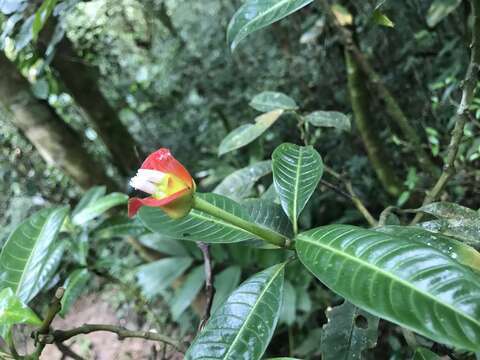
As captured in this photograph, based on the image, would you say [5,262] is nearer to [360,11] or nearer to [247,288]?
[247,288]

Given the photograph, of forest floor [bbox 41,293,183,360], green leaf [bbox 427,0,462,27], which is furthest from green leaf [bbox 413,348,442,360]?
forest floor [bbox 41,293,183,360]

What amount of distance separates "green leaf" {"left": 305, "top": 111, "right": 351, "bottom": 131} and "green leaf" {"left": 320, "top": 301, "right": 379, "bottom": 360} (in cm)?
41

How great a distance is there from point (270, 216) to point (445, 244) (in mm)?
188

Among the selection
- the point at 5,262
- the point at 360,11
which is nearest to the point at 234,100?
the point at 360,11

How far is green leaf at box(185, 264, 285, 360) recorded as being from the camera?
414mm

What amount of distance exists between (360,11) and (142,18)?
1.79 m

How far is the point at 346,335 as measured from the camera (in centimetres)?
57

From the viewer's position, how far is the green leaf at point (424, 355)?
1.61 feet

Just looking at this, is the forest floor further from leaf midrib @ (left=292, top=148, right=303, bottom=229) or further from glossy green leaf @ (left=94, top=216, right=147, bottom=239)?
leaf midrib @ (left=292, top=148, right=303, bottom=229)

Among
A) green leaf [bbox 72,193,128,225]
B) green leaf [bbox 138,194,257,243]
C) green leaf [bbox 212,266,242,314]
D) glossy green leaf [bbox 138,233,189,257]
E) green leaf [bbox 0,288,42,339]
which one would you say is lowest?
green leaf [bbox 212,266,242,314]

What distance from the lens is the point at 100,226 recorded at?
111 cm

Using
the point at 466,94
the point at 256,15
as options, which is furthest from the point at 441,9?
the point at 256,15

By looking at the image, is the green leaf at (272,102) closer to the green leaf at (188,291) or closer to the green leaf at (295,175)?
the green leaf at (295,175)

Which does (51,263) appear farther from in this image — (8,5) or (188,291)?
(188,291)
